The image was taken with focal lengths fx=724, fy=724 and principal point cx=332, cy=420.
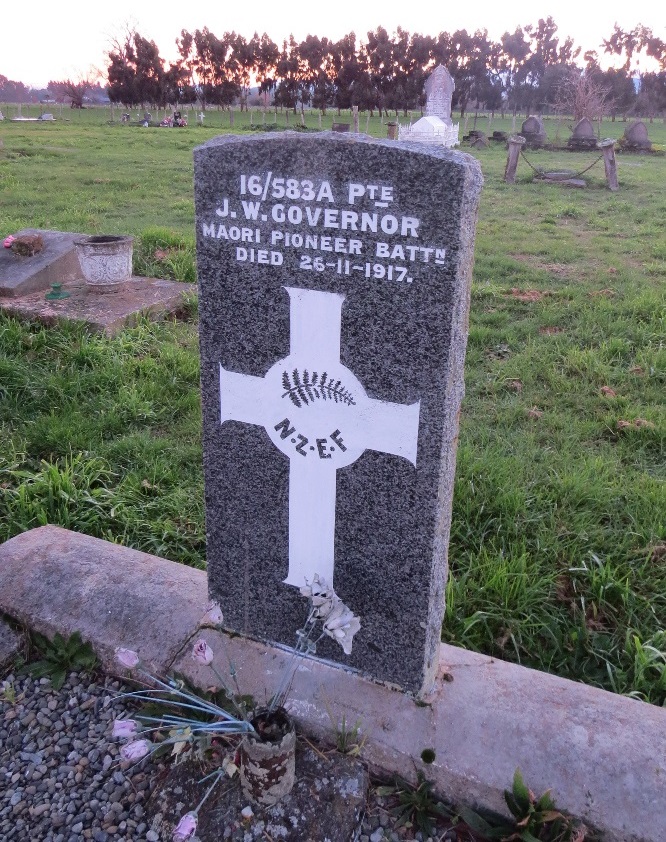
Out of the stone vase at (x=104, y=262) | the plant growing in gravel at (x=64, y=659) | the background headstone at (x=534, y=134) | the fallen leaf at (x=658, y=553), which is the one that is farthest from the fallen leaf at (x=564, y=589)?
the background headstone at (x=534, y=134)

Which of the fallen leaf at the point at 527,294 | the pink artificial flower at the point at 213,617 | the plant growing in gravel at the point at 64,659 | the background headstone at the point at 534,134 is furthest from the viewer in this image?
the background headstone at the point at 534,134

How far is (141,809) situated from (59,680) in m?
0.49

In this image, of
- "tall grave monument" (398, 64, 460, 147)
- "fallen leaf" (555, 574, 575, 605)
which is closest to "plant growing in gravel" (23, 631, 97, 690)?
"fallen leaf" (555, 574, 575, 605)

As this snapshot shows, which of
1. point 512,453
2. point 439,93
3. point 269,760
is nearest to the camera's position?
point 269,760

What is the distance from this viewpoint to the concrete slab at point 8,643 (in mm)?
2045

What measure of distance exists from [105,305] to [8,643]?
3.33 metres

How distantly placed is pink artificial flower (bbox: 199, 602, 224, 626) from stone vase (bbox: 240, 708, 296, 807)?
0.95ft

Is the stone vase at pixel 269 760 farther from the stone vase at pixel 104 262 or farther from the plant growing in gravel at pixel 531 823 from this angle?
the stone vase at pixel 104 262

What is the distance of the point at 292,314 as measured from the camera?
5.43 ft

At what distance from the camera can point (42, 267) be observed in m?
5.38

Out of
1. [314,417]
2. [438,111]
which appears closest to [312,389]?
[314,417]

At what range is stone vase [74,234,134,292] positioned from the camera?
5.21 metres

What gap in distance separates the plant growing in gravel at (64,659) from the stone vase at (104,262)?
374 centimetres

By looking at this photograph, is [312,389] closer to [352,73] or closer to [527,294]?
[527,294]
